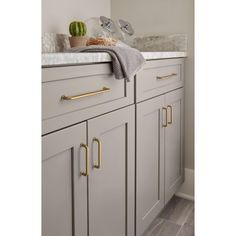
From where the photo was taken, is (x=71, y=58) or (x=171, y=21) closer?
(x=71, y=58)

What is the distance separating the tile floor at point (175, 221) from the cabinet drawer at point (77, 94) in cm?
96

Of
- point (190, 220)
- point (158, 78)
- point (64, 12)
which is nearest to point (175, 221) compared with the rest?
point (190, 220)

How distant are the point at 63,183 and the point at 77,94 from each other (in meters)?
0.30

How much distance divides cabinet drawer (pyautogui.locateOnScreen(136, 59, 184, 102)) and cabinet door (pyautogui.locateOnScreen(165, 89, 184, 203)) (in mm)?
72

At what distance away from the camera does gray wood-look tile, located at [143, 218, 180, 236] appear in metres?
2.09

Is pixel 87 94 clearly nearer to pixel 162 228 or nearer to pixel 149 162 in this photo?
pixel 149 162

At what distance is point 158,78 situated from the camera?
1.97 m

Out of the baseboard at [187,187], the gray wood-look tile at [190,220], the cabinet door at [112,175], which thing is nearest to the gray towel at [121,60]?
the cabinet door at [112,175]

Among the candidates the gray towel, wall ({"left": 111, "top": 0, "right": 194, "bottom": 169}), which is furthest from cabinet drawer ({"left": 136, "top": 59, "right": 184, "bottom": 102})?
the gray towel

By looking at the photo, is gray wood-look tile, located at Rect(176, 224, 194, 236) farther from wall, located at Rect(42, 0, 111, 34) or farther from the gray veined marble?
wall, located at Rect(42, 0, 111, 34)

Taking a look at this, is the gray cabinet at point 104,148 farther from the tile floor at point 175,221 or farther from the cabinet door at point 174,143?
the tile floor at point 175,221

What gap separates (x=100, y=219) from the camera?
1436mm
